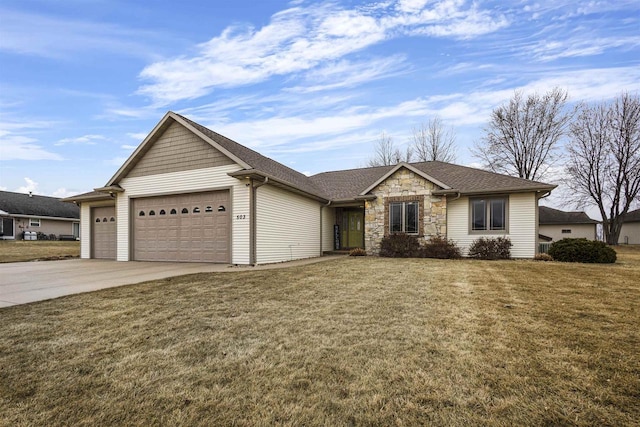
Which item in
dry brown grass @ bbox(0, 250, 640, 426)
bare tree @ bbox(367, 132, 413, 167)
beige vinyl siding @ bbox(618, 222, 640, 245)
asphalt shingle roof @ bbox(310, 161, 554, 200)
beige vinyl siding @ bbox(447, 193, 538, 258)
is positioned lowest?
beige vinyl siding @ bbox(618, 222, 640, 245)

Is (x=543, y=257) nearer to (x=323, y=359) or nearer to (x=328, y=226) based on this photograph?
(x=328, y=226)

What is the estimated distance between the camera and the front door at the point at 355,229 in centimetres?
1775

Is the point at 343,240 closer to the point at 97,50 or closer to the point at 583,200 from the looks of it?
the point at 97,50

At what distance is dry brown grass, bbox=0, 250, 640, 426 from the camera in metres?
2.33

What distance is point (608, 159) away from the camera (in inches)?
1063

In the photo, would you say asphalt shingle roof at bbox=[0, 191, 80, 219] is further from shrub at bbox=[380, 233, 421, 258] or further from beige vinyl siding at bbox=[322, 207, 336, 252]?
shrub at bbox=[380, 233, 421, 258]

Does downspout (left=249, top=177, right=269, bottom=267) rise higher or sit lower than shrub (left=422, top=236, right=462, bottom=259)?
higher

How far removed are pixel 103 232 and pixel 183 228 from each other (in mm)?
6168

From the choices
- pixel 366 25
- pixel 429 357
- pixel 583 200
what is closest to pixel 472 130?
pixel 583 200

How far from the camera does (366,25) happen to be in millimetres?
10945

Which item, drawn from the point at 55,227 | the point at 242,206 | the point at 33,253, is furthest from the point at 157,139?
the point at 55,227


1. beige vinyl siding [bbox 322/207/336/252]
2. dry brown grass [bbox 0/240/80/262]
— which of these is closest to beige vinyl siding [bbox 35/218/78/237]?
dry brown grass [bbox 0/240/80/262]

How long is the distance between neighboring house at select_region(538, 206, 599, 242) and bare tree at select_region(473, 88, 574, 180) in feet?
19.5

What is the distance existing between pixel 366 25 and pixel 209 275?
9718 millimetres
